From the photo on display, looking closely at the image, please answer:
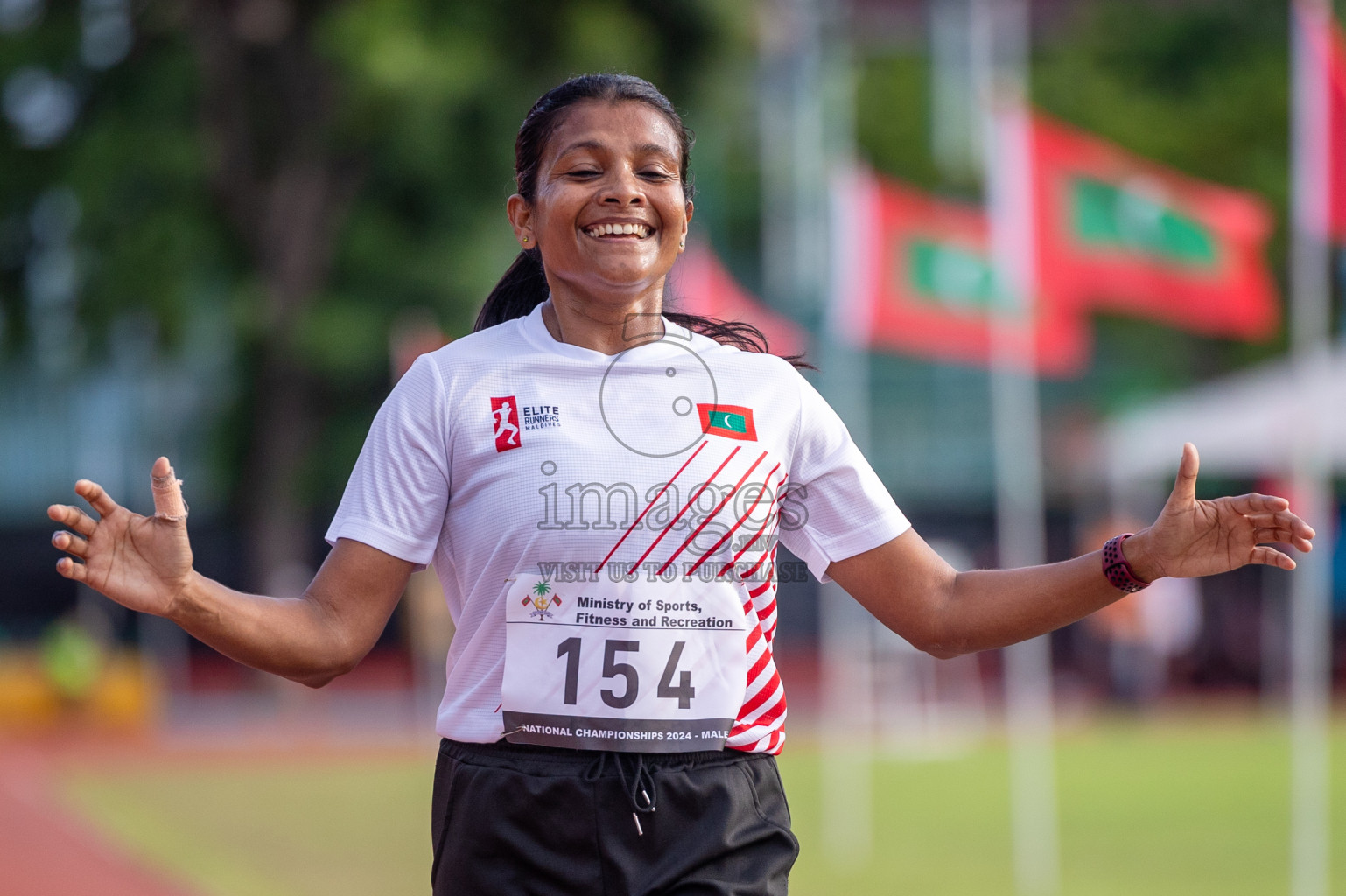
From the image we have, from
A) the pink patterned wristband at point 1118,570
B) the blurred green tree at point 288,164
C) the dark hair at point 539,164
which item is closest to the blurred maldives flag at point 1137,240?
the dark hair at point 539,164

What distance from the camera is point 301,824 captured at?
1172 cm

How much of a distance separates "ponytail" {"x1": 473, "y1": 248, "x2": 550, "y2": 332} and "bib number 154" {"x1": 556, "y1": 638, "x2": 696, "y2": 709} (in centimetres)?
78

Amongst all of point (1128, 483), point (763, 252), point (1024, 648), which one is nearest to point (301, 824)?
point (1024, 648)

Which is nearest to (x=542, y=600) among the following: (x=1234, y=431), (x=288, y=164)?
(x=1234, y=431)

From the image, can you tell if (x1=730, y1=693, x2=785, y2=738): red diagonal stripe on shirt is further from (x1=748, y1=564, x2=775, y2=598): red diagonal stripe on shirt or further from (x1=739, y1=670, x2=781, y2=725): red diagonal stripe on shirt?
(x1=748, y1=564, x2=775, y2=598): red diagonal stripe on shirt

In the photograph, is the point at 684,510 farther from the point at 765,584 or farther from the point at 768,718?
the point at 768,718

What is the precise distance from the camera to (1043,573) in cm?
297

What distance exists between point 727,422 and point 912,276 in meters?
8.46

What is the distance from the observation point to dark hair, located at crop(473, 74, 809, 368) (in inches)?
117

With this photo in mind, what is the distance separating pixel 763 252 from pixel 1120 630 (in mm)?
17946

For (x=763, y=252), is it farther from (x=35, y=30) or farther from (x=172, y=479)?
(x=172, y=479)

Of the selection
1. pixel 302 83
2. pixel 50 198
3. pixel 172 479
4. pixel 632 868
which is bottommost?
pixel 632 868

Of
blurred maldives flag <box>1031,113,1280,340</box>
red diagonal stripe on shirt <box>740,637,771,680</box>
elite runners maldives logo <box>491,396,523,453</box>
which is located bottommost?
red diagonal stripe on shirt <box>740,637,771,680</box>

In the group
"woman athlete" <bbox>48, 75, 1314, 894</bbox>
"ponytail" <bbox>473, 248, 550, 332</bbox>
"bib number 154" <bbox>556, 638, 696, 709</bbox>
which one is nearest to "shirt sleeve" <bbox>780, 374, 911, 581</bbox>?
"woman athlete" <bbox>48, 75, 1314, 894</bbox>
